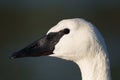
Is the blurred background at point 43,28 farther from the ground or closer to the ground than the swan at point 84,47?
closer to the ground

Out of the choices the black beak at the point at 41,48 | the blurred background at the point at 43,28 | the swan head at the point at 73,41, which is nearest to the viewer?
the swan head at the point at 73,41

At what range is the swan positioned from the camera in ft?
19.6

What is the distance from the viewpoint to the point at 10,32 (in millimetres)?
14969

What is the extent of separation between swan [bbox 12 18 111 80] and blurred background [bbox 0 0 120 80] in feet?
15.9

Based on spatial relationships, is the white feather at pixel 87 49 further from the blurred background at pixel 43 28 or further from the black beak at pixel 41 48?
the blurred background at pixel 43 28

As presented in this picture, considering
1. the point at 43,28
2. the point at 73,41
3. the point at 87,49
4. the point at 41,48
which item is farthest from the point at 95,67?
the point at 43,28

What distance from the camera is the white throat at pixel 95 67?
6008mm

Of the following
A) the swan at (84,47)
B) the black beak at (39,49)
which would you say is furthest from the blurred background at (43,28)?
the swan at (84,47)

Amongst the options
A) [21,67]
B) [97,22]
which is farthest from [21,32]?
[21,67]

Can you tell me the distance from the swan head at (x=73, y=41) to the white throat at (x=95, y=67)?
0.05 metres

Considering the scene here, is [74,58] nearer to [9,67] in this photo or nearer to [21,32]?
[9,67]

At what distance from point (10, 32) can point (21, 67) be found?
2921 mm

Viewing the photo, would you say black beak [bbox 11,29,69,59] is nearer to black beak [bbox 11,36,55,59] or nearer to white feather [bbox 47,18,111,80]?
black beak [bbox 11,36,55,59]

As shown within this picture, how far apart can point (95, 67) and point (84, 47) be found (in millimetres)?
217
